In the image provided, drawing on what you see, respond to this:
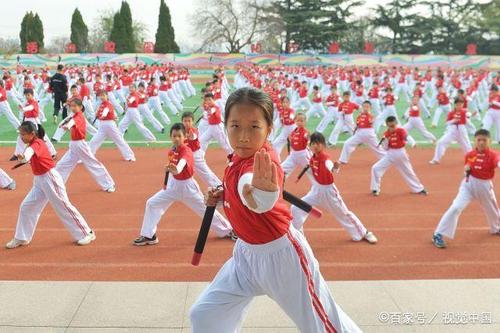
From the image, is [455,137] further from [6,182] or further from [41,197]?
[6,182]

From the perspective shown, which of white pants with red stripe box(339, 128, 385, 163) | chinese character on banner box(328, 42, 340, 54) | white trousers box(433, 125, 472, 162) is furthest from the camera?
chinese character on banner box(328, 42, 340, 54)

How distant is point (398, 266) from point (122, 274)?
3172 mm

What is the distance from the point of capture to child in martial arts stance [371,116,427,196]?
9250mm

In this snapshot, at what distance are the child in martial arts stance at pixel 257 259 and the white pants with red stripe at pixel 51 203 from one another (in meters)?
3.87

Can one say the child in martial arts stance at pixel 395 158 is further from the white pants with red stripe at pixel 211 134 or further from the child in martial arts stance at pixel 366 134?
the white pants with red stripe at pixel 211 134

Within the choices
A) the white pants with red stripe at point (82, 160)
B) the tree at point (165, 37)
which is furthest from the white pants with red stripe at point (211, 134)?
the tree at point (165, 37)

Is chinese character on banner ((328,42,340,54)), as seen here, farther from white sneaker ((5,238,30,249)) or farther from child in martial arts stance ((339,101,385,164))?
white sneaker ((5,238,30,249))

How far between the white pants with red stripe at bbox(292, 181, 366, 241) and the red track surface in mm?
199

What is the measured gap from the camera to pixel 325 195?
650cm

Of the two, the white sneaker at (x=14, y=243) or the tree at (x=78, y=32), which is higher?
the tree at (x=78, y=32)

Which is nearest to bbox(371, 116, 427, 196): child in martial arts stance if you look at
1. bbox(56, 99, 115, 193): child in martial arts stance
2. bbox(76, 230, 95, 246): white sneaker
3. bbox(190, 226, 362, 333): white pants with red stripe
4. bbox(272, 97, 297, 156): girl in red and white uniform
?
bbox(272, 97, 297, 156): girl in red and white uniform

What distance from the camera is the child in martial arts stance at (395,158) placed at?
925 cm

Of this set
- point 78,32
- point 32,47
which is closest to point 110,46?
point 32,47

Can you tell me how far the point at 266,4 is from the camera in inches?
2270
